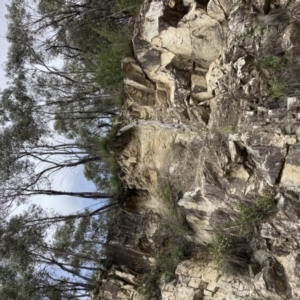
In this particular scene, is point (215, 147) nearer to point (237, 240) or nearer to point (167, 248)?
point (237, 240)

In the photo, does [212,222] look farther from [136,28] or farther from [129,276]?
[136,28]

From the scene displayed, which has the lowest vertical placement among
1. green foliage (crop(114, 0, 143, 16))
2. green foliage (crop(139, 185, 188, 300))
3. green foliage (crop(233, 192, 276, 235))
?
green foliage (crop(139, 185, 188, 300))

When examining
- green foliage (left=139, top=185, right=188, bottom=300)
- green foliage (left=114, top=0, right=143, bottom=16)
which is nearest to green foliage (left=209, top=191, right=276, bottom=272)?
green foliage (left=139, top=185, right=188, bottom=300)

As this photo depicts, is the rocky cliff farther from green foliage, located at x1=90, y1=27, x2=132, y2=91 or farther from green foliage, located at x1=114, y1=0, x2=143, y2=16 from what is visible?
green foliage, located at x1=114, y1=0, x2=143, y2=16

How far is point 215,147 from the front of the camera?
27.0 feet

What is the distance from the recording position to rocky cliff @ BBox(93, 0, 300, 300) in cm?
716

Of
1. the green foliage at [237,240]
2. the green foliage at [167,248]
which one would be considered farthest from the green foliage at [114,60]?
the green foliage at [237,240]

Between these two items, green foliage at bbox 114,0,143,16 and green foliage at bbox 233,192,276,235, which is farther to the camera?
green foliage at bbox 114,0,143,16

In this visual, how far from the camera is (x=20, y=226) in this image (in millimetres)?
13969

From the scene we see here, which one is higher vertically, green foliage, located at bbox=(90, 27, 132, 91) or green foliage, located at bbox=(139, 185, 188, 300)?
green foliage, located at bbox=(90, 27, 132, 91)

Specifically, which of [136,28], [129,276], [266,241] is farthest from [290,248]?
[136,28]

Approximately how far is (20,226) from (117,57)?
24.7 feet

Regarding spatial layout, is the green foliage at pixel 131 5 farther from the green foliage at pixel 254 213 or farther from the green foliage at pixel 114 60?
the green foliage at pixel 254 213

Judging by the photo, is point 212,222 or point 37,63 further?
point 37,63
